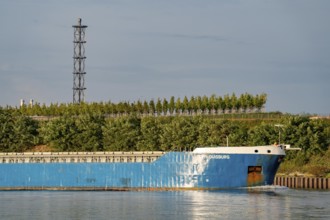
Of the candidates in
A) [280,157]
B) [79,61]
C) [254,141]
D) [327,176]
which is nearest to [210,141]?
[254,141]

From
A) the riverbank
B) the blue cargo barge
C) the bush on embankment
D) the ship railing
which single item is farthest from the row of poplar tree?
the blue cargo barge

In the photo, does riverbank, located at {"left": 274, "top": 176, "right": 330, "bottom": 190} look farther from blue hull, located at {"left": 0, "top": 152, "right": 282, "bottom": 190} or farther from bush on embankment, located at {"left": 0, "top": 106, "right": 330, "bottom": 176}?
blue hull, located at {"left": 0, "top": 152, "right": 282, "bottom": 190}

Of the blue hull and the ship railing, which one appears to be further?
the ship railing

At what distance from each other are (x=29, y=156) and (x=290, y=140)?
32.9m

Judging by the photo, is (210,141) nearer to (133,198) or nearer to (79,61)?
(133,198)

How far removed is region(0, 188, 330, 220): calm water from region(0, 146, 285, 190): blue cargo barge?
202 cm

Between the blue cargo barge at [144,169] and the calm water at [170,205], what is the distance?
2023 millimetres

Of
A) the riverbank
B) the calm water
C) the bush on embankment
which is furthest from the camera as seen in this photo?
the bush on embankment

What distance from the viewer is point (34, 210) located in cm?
7450

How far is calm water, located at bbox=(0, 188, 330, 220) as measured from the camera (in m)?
70.0

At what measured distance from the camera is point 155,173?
94.8 meters

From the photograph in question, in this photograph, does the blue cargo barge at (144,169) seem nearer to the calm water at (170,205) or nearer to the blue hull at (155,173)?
the blue hull at (155,173)

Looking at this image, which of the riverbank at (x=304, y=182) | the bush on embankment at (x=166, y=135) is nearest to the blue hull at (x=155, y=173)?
the riverbank at (x=304, y=182)

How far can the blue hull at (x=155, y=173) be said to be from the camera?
91.8 m
